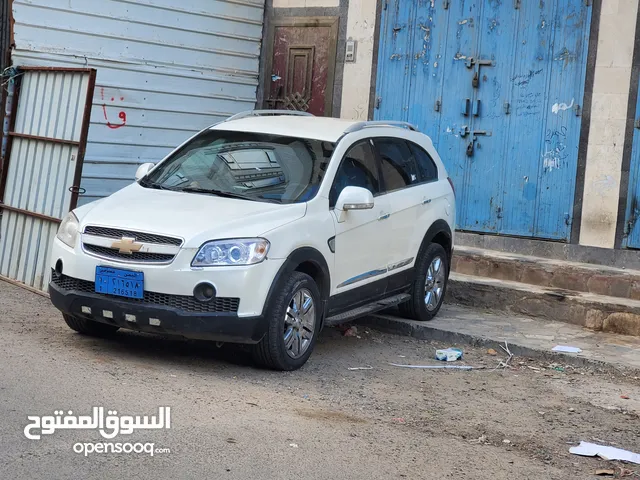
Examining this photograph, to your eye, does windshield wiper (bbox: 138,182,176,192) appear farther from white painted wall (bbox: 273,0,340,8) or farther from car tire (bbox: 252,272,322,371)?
white painted wall (bbox: 273,0,340,8)

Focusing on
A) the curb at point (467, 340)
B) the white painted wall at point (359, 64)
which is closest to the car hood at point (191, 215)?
the curb at point (467, 340)

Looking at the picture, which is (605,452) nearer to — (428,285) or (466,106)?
(428,285)

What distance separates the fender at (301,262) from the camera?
280 inches

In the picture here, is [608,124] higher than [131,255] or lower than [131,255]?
higher

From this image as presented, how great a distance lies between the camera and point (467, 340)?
9.26 meters

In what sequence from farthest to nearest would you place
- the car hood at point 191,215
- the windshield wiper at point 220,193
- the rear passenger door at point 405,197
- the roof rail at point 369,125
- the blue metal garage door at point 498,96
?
1. the blue metal garage door at point 498,96
2. the rear passenger door at point 405,197
3. the roof rail at point 369,125
4. the windshield wiper at point 220,193
5. the car hood at point 191,215

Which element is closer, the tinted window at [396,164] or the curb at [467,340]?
the curb at [467,340]

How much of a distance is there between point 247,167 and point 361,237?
3.58 ft

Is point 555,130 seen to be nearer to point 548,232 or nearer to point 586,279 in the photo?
point 548,232

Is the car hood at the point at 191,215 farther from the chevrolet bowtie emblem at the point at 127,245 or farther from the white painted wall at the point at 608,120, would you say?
the white painted wall at the point at 608,120

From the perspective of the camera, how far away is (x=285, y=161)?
8086 mm

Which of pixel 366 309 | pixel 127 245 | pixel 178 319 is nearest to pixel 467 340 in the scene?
pixel 366 309

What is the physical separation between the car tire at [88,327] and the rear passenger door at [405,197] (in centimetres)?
249

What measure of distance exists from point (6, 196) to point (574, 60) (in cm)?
656
